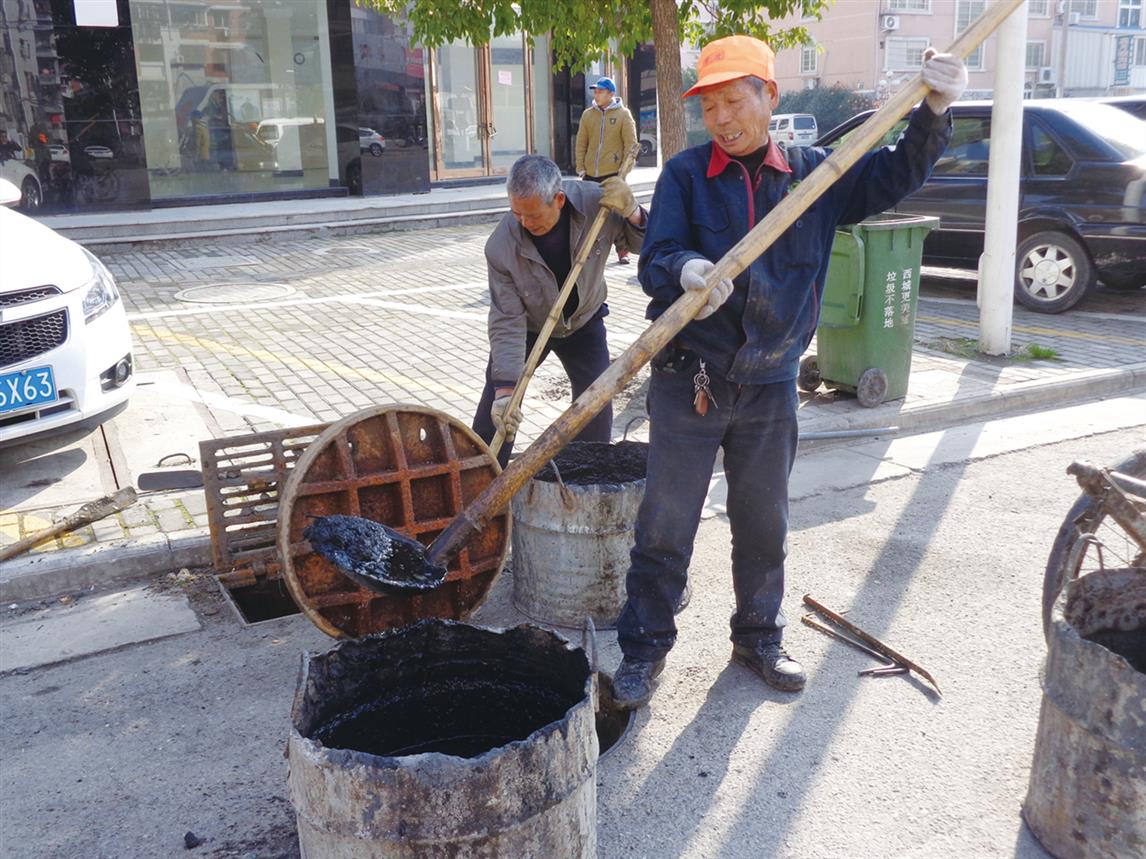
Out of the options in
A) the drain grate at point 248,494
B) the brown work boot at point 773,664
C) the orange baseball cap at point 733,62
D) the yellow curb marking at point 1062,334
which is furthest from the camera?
the yellow curb marking at point 1062,334

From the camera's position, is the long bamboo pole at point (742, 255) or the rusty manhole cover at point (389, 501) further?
the rusty manhole cover at point (389, 501)

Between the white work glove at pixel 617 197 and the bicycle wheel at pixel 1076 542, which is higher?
the white work glove at pixel 617 197

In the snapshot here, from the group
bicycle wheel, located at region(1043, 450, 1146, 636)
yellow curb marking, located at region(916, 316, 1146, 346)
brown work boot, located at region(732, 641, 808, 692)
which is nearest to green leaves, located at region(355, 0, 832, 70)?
yellow curb marking, located at region(916, 316, 1146, 346)

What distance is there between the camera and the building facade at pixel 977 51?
4759cm

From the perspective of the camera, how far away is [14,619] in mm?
4523

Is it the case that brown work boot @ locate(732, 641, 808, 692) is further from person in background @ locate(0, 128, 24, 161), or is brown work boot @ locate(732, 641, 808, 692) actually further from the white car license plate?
person in background @ locate(0, 128, 24, 161)

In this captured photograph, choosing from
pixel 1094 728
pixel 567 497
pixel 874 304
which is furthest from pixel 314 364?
pixel 1094 728

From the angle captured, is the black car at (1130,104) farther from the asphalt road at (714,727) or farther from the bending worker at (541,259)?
the bending worker at (541,259)

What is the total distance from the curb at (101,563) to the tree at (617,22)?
4.06 metres

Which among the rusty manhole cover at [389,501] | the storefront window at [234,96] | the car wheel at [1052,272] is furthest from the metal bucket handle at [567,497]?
the storefront window at [234,96]

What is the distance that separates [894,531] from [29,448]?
4.88 metres

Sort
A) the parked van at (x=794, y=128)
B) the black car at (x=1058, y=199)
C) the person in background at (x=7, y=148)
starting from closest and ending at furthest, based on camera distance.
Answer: the black car at (x=1058, y=199)
the person in background at (x=7, y=148)
the parked van at (x=794, y=128)

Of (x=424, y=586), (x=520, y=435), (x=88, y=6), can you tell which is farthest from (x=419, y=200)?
(x=424, y=586)

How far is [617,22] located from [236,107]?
12.1m
